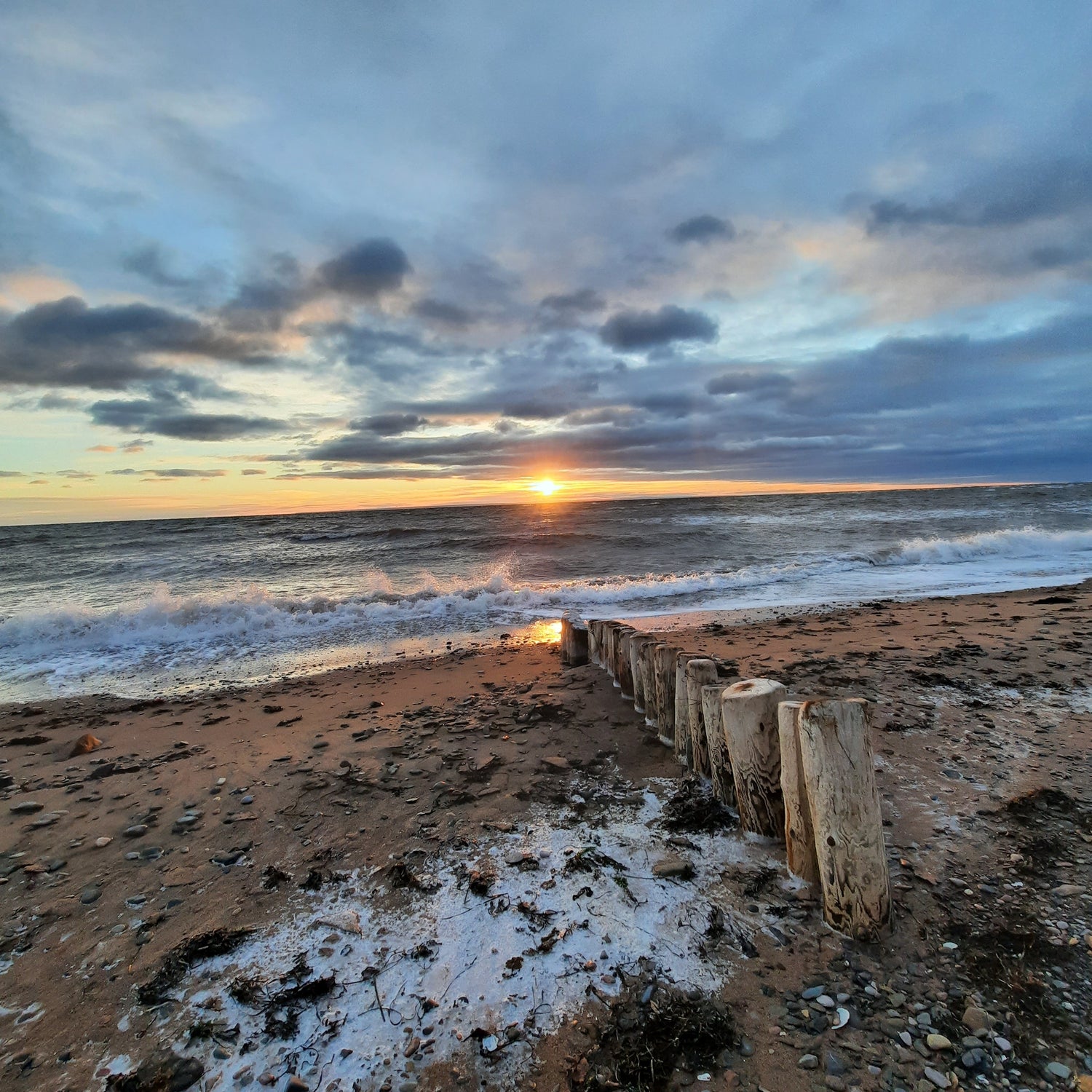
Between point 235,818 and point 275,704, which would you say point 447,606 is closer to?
point 275,704

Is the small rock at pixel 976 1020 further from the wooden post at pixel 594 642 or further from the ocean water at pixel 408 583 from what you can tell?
the ocean water at pixel 408 583

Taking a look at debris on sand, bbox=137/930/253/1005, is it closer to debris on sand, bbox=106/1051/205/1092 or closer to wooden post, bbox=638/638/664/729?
debris on sand, bbox=106/1051/205/1092

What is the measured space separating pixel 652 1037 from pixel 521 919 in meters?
0.87

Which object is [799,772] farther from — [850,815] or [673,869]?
[673,869]

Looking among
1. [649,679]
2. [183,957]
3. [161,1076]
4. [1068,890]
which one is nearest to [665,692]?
[649,679]

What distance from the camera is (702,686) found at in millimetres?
4039

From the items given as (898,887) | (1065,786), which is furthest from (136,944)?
(1065,786)

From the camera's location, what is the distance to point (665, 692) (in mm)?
4891

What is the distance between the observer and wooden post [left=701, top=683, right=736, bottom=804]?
375 centimetres

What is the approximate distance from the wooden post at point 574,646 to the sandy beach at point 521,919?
2.21 m

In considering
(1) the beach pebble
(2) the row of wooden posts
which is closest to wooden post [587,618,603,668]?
(2) the row of wooden posts

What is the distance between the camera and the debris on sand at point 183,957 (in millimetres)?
2578

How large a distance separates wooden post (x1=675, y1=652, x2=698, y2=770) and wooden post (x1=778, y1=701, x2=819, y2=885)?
4.13ft

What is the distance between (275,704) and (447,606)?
6.31 meters
